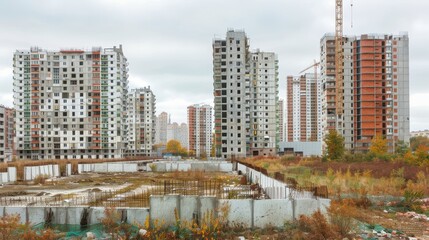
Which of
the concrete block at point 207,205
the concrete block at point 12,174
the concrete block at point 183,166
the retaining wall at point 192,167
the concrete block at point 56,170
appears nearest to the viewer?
the concrete block at point 207,205

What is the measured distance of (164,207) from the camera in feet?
36.7

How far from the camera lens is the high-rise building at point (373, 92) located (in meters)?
77.6

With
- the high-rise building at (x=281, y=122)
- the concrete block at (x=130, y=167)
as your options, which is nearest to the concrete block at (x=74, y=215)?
the concrete block at (x=130, y=167)

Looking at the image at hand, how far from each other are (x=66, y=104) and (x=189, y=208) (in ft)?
262

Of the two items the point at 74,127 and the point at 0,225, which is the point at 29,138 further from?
the point at 0,225

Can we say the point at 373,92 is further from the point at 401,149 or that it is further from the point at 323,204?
the point at 323,204

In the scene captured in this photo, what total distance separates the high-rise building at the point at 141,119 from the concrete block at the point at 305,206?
4488 inches

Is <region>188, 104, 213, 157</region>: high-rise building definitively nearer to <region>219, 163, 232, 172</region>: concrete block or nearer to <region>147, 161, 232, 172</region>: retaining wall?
<region>147, 161, 232, 172</region>: retaining wall

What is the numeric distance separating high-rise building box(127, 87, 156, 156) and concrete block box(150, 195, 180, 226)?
11318 cm

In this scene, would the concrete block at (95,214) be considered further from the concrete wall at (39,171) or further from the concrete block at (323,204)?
the concrete wall at (39,171)

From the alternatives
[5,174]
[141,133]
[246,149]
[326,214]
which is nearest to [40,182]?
[5,174]

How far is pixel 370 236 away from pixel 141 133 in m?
119

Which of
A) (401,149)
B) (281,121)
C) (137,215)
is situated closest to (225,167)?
(137,215)

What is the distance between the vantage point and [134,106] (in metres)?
125
